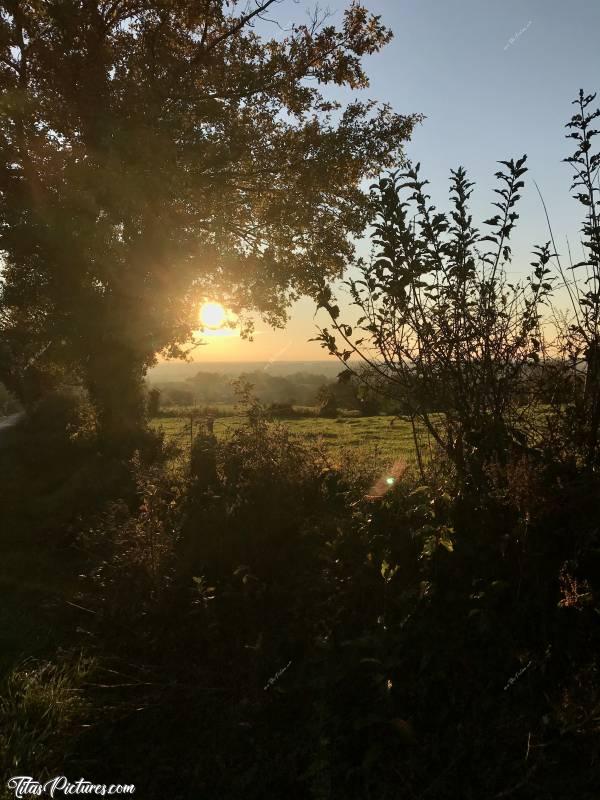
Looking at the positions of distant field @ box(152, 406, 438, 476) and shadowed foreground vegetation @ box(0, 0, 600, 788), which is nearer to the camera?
shadowed foreground vegetation @ box(0, 0, 600, 788)

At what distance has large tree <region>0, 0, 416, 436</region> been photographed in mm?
14312

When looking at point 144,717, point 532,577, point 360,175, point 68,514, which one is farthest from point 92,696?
point 360,175

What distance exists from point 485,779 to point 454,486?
2.80m

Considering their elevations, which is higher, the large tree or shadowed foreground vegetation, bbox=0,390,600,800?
the large tree

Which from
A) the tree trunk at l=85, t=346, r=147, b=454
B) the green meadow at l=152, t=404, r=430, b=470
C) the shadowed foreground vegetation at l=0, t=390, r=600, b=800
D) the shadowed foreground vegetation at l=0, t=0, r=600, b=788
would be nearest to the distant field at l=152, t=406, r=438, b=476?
the green meadow at l=152, t=404, r=430, b=470

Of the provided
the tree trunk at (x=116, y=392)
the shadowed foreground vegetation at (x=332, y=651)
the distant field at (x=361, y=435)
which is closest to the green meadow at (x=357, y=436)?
the distant field at (x=361, y=435)

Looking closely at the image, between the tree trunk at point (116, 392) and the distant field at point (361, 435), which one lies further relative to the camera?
the tree trunk at point (116, 392)

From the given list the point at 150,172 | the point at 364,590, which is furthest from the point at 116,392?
the point at 364,590

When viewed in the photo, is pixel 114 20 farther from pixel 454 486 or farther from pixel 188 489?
pixel 454 486

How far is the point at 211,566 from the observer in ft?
22.9

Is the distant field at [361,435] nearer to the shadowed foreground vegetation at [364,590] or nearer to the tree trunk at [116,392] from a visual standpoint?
the tree trunk at [116,392]

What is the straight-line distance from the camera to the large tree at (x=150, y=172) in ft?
47.0

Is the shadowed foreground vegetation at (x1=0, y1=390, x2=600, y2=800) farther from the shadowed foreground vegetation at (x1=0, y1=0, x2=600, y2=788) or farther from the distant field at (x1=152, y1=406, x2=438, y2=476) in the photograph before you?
the distant field at (x1=152, y1=406, x2=438, y2=476)

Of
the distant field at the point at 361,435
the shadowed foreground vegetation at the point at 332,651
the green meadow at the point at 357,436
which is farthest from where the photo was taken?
the distant field at the point at 361,435
